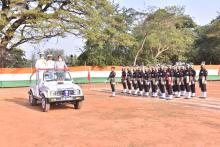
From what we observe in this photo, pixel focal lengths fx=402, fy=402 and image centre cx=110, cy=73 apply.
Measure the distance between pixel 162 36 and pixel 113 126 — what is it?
34.5 m

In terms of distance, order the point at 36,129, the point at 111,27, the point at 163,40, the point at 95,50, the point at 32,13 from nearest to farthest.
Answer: the point at 36,129 → the point at 32,13 → the point at 111,27 → the point at 95,50 → the point at 163,40

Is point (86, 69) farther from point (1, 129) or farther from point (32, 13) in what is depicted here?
point (1, 129)

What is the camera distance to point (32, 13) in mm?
34594

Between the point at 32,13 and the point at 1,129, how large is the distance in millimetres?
22757

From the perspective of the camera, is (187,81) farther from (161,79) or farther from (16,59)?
(16,59)

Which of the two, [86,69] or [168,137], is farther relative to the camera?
[86,69]

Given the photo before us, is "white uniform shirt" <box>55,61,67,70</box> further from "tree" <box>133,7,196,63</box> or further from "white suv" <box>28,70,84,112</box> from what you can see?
"tree" <box>133,7,196,63</box>

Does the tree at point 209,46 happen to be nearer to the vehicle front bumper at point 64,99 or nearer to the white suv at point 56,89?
the white suv at point 56,89

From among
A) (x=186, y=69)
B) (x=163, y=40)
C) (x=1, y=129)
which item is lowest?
(x=1, y=129)

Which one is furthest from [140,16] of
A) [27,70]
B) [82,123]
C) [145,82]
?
[82,123]

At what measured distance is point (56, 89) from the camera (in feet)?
58.3

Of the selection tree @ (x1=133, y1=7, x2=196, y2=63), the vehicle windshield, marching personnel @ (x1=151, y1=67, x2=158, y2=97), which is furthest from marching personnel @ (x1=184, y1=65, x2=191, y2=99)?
tree @ (x1=133, y1=7, x2=196, y2=63)

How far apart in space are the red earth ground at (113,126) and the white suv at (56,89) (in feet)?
1.74

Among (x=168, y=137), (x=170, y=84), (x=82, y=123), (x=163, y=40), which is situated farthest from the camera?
(x=163, y=40)
